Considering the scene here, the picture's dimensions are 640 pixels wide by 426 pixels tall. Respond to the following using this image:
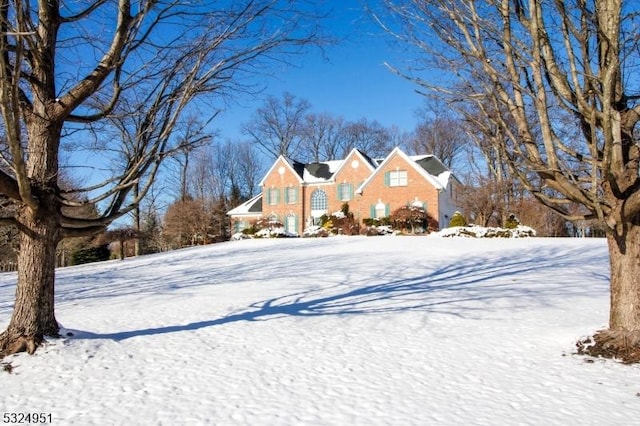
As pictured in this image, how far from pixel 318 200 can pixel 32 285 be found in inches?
1158

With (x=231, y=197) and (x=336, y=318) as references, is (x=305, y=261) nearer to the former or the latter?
(x=336, y=318)

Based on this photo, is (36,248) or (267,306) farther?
(267,306)

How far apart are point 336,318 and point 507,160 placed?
353cm

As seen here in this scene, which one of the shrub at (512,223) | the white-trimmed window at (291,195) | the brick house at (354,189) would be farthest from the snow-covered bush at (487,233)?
the white-trimmed window at (291,195)

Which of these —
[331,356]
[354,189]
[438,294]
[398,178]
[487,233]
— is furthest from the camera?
[354,189]

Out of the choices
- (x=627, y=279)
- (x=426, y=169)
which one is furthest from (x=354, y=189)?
(x=627, y=279)

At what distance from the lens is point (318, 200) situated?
1339 inches

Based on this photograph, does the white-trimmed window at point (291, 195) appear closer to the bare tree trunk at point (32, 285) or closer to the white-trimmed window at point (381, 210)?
the white-trimmed window at point (381, 210)

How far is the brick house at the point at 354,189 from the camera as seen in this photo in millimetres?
28938

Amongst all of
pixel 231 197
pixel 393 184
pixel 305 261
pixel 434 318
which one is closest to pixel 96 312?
pixel 434 318

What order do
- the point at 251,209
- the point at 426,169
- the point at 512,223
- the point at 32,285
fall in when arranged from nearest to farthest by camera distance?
the point at 32,285 < the point at 512,223 < the point at 426,169 < the point at 251,209

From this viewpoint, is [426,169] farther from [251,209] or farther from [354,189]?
[251,209]

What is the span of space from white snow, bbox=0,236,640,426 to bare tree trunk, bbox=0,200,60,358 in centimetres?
24

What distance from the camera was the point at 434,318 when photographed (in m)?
7.23
